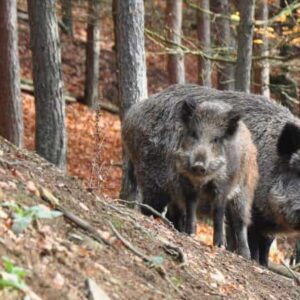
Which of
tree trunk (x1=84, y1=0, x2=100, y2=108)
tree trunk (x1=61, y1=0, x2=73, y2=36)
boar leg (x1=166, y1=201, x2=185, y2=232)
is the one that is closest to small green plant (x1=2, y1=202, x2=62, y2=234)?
boar leg (x1=166, y1=201, x2=185, y2=232)

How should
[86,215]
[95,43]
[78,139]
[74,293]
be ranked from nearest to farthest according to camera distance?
[74,293]
[86,215]
[78,139]
[95,43]

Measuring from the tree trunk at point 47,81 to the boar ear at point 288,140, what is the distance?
389 centimetres

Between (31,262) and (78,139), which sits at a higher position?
(31,262)

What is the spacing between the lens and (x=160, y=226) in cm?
736

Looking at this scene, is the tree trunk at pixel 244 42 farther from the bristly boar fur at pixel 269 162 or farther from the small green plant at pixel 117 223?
the small green plant at pixel 117 223

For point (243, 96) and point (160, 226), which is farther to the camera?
point (243, 96)

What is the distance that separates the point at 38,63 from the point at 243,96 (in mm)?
3426

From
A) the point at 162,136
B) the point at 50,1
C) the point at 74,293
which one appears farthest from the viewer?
the point at 50,1

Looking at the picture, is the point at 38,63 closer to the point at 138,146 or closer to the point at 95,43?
the point at 138,146

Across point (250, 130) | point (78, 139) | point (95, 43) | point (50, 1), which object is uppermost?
point (50, 1)

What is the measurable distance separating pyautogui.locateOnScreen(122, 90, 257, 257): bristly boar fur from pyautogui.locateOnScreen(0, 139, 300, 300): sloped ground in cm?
143

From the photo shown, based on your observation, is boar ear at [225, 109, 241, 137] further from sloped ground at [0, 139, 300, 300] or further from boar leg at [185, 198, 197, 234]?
sloped ground at [0, 139, 300, 300]

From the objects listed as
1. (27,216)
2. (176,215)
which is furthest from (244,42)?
(27,216)

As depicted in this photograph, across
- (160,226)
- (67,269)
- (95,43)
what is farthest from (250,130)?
(95,43)
